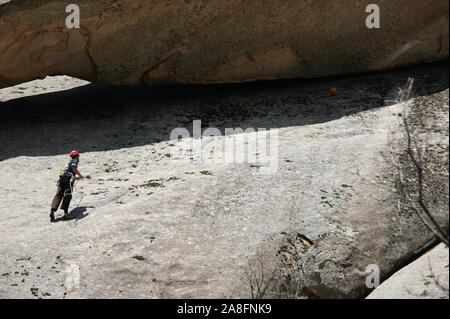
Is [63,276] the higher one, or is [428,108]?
[428,108]

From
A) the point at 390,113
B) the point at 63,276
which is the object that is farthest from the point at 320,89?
the point at 63,276

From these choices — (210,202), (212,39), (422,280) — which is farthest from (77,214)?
(422,280)

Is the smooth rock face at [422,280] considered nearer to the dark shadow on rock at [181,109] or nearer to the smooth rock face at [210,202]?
the smooth rock face at [210,202]

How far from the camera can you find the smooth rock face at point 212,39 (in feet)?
39.0

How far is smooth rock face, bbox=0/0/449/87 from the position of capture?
11.9 m

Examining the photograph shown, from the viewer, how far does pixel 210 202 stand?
9031mm

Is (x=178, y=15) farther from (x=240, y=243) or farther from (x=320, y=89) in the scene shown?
(x=240, y=243)

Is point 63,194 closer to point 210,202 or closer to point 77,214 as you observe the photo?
point 77,214

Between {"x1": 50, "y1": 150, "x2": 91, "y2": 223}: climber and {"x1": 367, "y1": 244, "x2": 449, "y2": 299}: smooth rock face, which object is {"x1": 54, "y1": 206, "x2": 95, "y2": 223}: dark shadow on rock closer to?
{"x1": 50, "y1": 150, "x2": 91, "y2": 223}: climber

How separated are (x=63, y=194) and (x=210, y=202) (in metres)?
2.66

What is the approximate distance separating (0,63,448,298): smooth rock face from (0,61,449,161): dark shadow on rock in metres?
0.05

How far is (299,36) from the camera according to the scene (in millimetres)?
12578

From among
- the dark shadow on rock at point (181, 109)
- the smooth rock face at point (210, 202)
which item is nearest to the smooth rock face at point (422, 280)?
the smooth rock face at point (210, 202)
